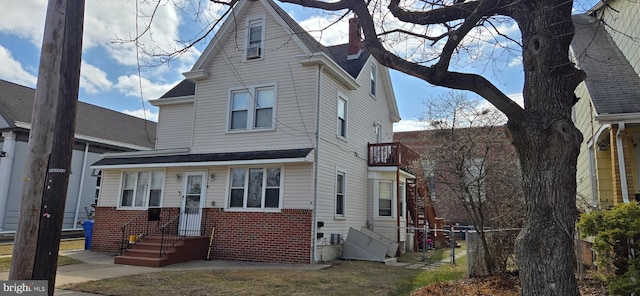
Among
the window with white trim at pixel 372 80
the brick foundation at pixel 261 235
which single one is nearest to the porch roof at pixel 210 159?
the brick foundation at pixel 261 235

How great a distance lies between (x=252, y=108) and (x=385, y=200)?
22.6 ft

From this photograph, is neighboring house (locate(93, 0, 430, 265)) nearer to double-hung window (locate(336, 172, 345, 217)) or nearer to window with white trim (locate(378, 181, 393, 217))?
double-hung window (locate(336, 172, 345, 217))

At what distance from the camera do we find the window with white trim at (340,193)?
48.2 ft

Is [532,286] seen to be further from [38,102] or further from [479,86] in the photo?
[38,102]

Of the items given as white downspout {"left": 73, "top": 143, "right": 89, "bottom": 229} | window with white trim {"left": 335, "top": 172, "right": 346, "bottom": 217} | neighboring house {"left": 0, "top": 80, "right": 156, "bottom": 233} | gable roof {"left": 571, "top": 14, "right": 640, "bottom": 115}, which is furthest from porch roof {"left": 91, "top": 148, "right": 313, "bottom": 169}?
white downspout {"left": 73, "top": 143, "right": 89, "bottom": 229}

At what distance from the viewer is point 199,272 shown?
10.3 m

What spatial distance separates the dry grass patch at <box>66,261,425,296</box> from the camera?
26.4 feet

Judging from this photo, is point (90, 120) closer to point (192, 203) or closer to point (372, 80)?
point (192, 203)

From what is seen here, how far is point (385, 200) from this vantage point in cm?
1744

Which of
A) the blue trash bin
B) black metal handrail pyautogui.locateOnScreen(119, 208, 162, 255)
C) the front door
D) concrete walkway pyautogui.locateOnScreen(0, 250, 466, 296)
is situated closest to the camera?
concrete walkway pyautogui.locateOnScreen(0, 250, 466, 296)

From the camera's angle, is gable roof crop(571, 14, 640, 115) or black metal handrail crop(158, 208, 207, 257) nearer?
gable roof crop(571, 14, 640, 115)

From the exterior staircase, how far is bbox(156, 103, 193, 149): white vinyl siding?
5.00m

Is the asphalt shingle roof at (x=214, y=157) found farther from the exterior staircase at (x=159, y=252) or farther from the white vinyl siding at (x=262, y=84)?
the exterior staircase at (x=159, y=252)

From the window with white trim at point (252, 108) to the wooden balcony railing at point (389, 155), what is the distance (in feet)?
17.7
